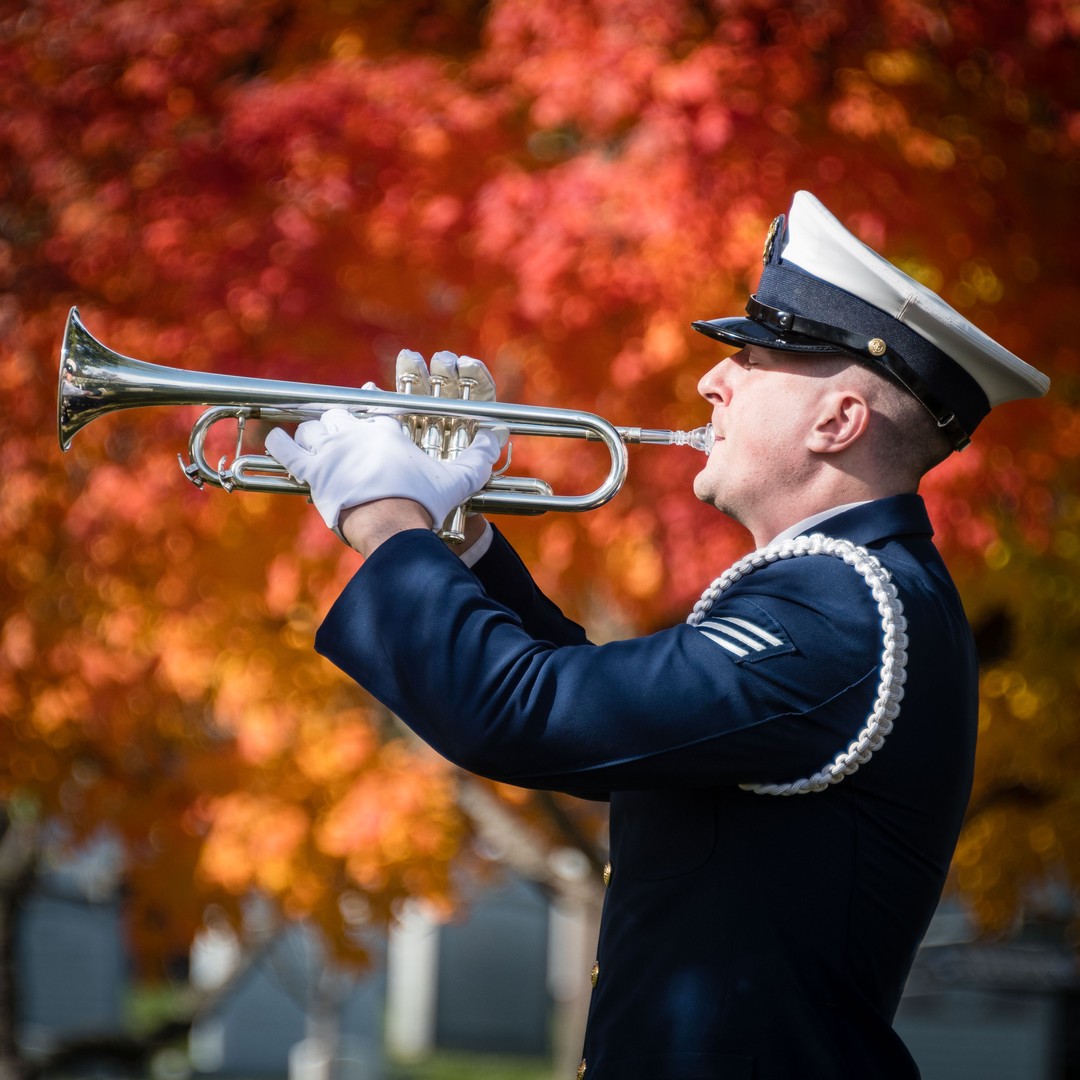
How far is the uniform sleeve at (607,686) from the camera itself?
1753mm

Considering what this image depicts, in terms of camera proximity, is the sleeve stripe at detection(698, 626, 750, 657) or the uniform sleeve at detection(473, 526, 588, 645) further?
the uniform sleeve at detection(473, 526, 588, 645)

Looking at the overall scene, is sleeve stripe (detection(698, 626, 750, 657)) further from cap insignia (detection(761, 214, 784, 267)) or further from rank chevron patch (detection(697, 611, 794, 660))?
cap insignia (detection(761, 214, 784, 267))

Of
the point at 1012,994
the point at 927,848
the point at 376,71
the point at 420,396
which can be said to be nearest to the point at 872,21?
the point at 376,71

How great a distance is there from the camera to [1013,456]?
5.19 m

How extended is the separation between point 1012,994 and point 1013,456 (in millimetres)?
10549

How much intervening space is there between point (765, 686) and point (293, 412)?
3.11 ft

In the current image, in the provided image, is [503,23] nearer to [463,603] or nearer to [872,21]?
[872,21]

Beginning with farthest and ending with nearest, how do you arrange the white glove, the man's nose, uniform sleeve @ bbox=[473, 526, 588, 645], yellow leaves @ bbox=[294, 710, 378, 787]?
yellow leaves @ bbox=[294, 710, 378, 787] < uniform sleeve @ bbox=[473, 526, 588, 645] < the man's nose < the white glove

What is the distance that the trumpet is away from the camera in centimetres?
229

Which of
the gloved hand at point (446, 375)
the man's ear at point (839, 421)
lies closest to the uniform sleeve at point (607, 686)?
the man's ear at point (839, 421)

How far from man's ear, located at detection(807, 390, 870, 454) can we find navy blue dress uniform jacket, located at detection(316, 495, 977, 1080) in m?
0.10

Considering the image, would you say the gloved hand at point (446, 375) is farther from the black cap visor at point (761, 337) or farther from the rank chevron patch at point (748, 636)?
the rank chevron patch at point (748, 636)

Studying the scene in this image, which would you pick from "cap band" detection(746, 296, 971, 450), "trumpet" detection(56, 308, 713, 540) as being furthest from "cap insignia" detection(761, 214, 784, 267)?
"trumpet" detection(56, 308, 713, 540)

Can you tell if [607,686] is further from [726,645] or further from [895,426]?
[895,426]
